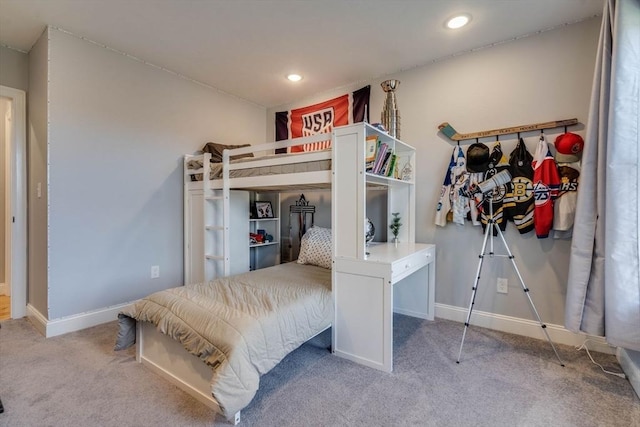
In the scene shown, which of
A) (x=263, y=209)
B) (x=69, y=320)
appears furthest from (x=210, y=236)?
(x=69, y=320)

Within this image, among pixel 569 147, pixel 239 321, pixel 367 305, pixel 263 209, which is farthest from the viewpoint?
pixel 263 209

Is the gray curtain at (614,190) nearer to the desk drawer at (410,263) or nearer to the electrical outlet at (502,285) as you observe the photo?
the electrical outlet at (502,285)

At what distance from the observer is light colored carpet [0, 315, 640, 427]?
57.4 inches

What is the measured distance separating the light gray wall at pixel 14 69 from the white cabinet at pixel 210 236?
5.54 feet

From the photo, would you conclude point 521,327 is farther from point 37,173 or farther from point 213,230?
point 37,173

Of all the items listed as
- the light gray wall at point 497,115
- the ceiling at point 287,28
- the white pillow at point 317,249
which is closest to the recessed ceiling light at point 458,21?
the ceiling at point 287,28

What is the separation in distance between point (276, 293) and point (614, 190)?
213cm

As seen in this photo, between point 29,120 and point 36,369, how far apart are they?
7.10 ft

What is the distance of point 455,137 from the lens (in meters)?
2.67

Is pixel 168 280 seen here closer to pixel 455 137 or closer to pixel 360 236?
pixel 360 236

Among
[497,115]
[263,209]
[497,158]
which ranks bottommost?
[263,209]

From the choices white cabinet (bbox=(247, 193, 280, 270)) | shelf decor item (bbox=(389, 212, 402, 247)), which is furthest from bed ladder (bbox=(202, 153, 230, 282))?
shelf decor item (bbox=(389, 212, 402, 247))

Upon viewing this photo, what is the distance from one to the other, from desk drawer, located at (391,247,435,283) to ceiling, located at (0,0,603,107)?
1777 mm

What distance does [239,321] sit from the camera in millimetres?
1524
